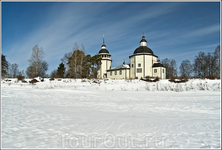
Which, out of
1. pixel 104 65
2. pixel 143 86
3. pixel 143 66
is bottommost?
pixel 143 86

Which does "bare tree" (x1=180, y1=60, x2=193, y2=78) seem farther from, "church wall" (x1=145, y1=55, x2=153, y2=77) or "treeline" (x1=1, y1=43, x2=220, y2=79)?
"church wall" (x1=145, y1=55, x2=153, y2=77)

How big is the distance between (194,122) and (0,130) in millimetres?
5714

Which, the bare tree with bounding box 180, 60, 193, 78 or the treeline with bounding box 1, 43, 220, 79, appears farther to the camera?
the bare tree with bounding box 180, 60, 193, 78

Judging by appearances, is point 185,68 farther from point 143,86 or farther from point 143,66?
point 143,86

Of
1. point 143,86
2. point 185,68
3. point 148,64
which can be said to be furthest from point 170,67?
point 143,86

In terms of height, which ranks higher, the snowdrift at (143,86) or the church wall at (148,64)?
the church wall at (148,64)

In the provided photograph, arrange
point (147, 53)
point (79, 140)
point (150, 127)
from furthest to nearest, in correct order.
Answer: point (147, 53)
point (150, 127)
point (79, 140)

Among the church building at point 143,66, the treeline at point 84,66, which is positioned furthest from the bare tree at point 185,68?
the church building at point 143,66

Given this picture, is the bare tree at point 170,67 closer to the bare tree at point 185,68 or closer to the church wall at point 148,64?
the bare tree at point 185,68

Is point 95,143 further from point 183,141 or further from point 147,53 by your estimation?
point 147,53

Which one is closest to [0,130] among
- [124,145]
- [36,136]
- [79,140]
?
[36,136]

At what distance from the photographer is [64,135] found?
3.41 meters

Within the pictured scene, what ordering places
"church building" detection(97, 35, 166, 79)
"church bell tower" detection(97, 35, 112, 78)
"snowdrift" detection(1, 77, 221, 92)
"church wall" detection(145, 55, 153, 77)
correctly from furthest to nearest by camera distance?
"church bell tower" detection(97, 35, 112, 78) → "church wall" detection(145, 55, 153, 77) → "church building" detection(97, 35, 166, 79) → "snowdrift" detection(1, 77, 221, 92)

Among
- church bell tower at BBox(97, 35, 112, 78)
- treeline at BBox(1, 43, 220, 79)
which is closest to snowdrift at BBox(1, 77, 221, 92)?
treeline at BBox(1, 43, 220, 79)
